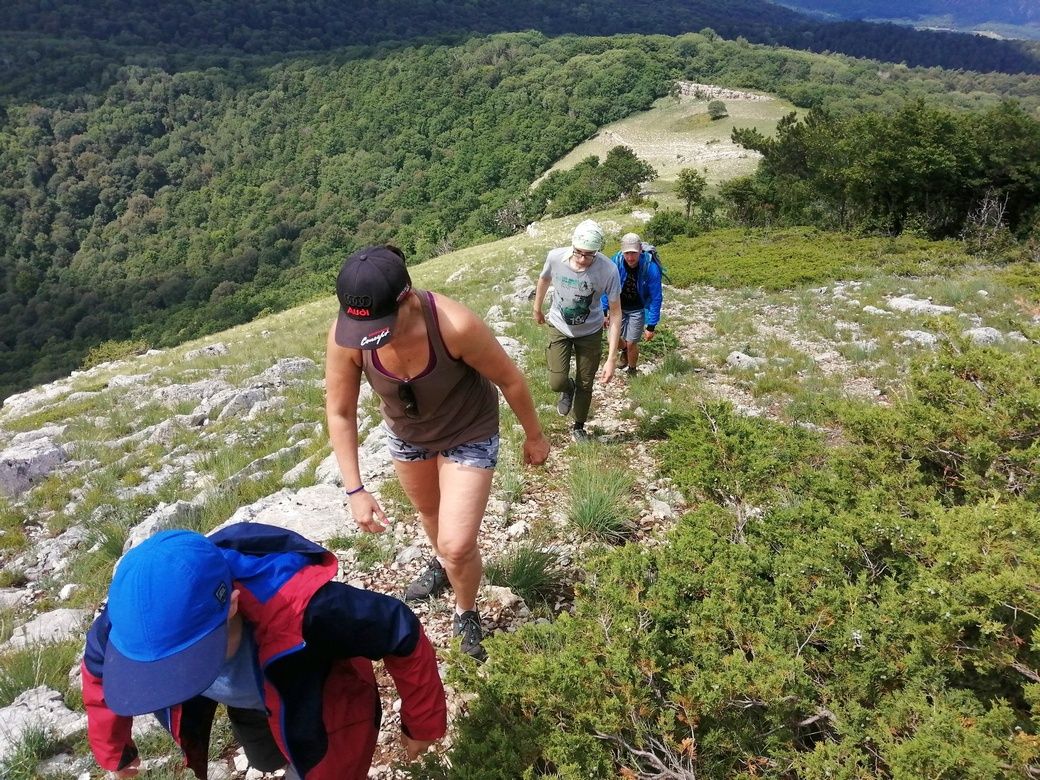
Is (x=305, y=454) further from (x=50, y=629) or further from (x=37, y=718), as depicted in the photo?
(x=37, y=718)

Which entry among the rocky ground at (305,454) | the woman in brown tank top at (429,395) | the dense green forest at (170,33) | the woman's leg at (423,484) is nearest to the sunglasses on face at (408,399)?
the woman in brown tank top at (429,395)

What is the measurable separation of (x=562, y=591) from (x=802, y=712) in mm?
1502

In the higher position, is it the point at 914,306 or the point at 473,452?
the point at 473,452

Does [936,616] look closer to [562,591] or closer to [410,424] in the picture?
[562,591]

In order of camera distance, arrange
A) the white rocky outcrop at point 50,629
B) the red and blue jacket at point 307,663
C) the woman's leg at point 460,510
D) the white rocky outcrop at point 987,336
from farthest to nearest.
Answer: the white rocky outcrop at point 987,336
the white rocky outcrop at point 50,629
the woman's leg at point 460,510
the red and blue jacket at point 307,663

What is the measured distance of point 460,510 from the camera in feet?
8.32

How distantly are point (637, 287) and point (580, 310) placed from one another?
1.54 m

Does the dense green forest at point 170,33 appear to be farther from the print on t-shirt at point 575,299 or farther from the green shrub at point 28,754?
the green shrub at point 28,754

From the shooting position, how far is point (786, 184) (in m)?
37.2

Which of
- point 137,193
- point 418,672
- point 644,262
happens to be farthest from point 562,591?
point 137,193

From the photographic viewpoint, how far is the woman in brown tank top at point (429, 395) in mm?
1988

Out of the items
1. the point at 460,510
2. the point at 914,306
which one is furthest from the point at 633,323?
the point at 914,306

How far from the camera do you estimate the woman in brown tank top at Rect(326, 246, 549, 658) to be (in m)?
1.99

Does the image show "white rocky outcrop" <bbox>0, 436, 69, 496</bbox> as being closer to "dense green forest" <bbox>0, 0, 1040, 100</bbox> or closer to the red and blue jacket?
the red and blue jacket
